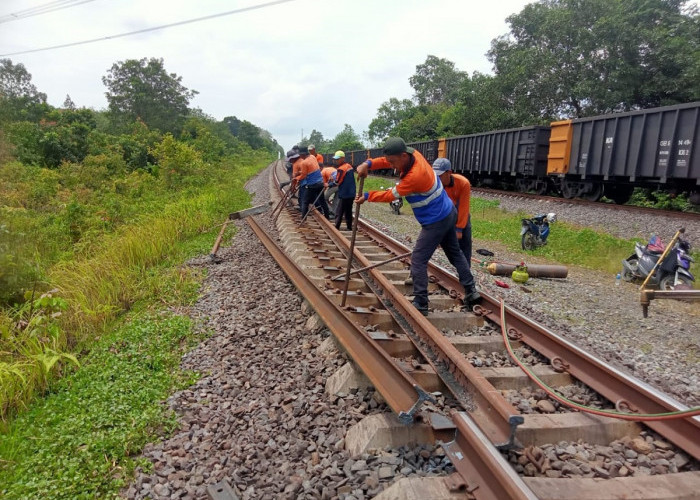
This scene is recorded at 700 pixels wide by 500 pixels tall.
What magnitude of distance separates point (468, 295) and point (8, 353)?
14.6 feet

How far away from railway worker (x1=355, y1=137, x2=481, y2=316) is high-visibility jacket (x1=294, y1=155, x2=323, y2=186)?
4.94m

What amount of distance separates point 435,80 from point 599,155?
162ft

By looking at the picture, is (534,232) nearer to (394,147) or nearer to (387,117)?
(394,147)

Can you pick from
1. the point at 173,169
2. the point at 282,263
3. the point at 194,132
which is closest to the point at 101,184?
the point at 173,169

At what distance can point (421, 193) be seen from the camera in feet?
13.8

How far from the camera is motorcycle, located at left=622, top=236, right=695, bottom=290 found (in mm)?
5723

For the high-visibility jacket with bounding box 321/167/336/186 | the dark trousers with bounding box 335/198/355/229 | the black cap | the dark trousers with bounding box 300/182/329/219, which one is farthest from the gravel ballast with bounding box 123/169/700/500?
the dark trousers with bounding box 300/182/329/219

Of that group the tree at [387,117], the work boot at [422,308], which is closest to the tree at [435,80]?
the tree at [387,117]

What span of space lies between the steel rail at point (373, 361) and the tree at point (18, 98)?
95.4ft

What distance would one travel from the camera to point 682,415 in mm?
2277

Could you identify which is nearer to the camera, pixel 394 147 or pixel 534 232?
pixel 394 147

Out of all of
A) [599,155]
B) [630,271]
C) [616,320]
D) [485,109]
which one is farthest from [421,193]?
[485,109]

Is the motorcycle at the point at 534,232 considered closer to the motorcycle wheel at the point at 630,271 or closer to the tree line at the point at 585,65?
the motorcycle wheel at the point at 630,271

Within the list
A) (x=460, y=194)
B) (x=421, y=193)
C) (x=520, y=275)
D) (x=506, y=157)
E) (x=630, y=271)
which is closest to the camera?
(x=421, y=193)
